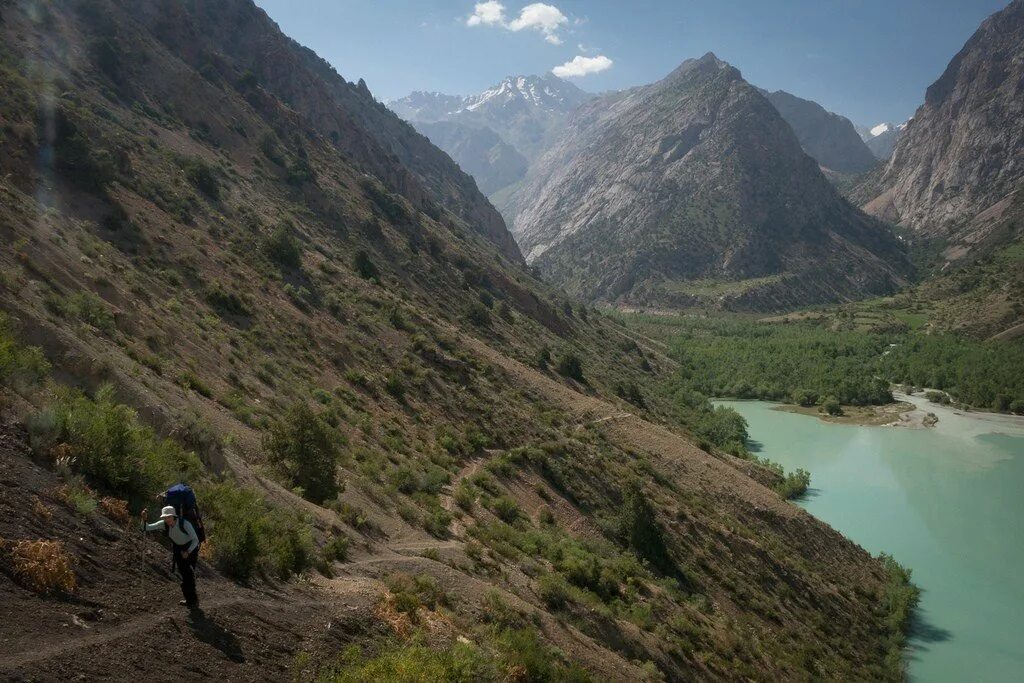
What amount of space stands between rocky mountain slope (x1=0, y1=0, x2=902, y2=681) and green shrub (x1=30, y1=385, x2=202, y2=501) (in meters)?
0.05

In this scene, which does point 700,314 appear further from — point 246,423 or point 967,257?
point 246,423

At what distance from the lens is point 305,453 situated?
1554 cm

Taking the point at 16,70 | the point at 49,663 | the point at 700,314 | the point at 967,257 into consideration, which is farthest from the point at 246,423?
the point at 967,257

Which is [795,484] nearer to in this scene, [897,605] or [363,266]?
[897,605]

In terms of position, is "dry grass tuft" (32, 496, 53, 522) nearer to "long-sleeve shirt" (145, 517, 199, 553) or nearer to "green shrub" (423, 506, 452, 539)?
"long-sleeve shirt" (145, 517, 199, 553)

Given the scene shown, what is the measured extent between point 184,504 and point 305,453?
26.0ft

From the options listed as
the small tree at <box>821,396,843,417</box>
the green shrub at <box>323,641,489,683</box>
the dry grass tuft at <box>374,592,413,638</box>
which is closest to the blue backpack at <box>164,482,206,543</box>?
the green shrub at <box>323,641,489,683</box>

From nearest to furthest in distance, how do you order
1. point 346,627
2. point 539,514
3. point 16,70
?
point 346,627 < point 539,514 < point 16,70

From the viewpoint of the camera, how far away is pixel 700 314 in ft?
522

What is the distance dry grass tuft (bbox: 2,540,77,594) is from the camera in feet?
21.6

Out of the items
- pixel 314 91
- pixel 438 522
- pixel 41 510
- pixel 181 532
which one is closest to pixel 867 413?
pixel 438 522

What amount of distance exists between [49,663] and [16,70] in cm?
3797

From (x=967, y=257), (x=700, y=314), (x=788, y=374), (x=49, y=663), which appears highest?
(x=967, y=257)

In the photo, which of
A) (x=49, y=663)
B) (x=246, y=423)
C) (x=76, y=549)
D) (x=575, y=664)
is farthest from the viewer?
Answer: (x=246, y=423)
